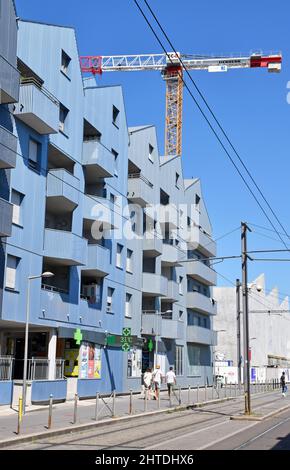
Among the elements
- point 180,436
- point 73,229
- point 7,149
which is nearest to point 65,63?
point 73,229

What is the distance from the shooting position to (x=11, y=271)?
26797 millimetres

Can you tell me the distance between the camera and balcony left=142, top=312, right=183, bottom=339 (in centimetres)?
4294

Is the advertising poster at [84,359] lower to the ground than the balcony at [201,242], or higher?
lower

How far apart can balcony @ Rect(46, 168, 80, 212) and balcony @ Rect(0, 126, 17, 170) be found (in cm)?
420

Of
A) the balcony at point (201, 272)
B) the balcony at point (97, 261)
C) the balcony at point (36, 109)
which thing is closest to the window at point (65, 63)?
the balcony at point (36, 109)

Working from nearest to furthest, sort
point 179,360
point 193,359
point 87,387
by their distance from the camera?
1. point 87,387
2. point 179,360
3. point 193,359

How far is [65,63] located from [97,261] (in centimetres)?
1043

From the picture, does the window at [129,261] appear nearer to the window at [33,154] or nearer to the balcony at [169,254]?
the balcony at [169,254]

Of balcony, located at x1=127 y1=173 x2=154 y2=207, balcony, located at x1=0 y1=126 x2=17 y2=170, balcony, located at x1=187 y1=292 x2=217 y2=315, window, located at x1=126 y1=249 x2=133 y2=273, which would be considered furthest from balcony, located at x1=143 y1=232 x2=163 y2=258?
balcony, located at x1=0 y1=126 x2=17 y2=170

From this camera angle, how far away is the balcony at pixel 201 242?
54.3 m

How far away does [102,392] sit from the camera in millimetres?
34938

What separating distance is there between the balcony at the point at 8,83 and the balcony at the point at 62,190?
17.5 ft

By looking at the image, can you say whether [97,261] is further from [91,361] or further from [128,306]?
[128,306]

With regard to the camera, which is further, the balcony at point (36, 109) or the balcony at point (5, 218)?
the balcony at point (36, 109)
